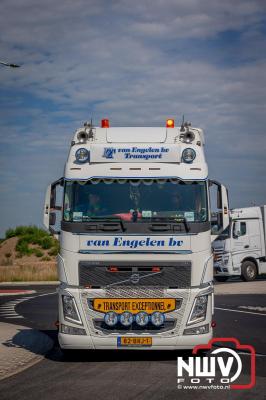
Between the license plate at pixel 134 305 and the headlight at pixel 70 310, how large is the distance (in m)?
0.32

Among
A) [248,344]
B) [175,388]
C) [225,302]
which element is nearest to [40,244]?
[225,302]

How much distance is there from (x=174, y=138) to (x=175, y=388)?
186 inches

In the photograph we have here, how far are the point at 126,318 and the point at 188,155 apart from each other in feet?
9.47

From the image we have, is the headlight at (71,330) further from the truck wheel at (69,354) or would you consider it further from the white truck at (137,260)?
the truck wheel at (69,354)

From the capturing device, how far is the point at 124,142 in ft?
43.3

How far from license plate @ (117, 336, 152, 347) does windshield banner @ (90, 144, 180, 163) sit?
2.91m

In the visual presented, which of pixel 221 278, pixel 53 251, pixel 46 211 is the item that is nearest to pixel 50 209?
pixel 46 211

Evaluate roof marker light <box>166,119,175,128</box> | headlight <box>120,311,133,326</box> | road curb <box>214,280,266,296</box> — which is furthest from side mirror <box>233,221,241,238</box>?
headlight <box>120,311,133,326</box>

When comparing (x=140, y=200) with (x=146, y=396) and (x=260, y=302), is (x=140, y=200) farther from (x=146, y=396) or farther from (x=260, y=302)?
(x=260, y=302)

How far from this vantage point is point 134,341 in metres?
12.2

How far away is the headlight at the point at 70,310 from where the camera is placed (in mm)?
12375

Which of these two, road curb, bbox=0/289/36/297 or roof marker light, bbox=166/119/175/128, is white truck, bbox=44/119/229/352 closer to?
roof marker light, bbox=166/119/175/128

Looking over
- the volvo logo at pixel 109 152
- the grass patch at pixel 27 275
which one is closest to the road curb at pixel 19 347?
the volvo logo at pixel 109 152

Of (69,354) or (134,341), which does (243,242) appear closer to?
(69,354)
